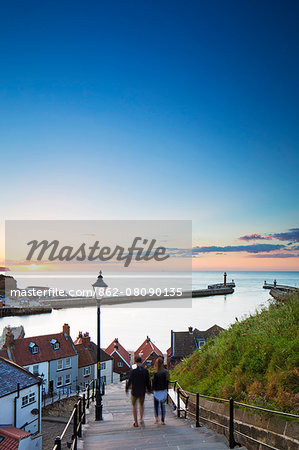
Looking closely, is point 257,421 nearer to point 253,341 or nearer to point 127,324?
point 253,341

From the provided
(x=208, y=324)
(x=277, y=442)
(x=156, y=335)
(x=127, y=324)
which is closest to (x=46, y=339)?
(x=156, y=335)

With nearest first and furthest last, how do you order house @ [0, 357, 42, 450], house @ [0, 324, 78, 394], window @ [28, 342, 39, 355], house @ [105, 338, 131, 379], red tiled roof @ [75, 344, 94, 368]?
house @ [0, 357, 42, 450], house @ [0, 324, 78, 394], window @ [28, 342, 39, 355], red tiled roof @ [75, 344, 94, 368], house @ [105, 338, 131, 379]

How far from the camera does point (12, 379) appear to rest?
2341 cm

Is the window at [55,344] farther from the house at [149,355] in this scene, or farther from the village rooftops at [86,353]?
the house at [149,355]

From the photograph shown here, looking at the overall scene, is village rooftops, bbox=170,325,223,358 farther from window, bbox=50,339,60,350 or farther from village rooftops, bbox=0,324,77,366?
window, bbox=50,339,60,350

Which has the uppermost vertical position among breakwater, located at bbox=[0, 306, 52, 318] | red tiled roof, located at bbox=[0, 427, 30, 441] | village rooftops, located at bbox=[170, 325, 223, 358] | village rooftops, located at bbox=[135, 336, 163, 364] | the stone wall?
red tiled roof, located at bbox=[0, 427, 30, 441]

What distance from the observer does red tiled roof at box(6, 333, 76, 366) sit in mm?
35219

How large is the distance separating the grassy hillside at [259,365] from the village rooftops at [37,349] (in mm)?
28712

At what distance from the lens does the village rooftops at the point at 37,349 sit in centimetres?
3475

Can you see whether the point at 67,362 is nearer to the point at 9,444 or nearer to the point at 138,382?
the point at 9,444

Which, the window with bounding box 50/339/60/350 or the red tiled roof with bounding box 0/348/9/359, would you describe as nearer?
the red tiled roof with bounding box 0/348/9/359

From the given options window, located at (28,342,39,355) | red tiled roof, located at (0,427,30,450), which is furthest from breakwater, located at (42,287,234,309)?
red tiled roof, located at (0,427,30,450)

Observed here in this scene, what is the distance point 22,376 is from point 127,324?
43.0m

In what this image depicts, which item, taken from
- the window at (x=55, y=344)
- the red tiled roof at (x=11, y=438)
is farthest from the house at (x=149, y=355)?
the red tiled roof at (x=11, y=438)
